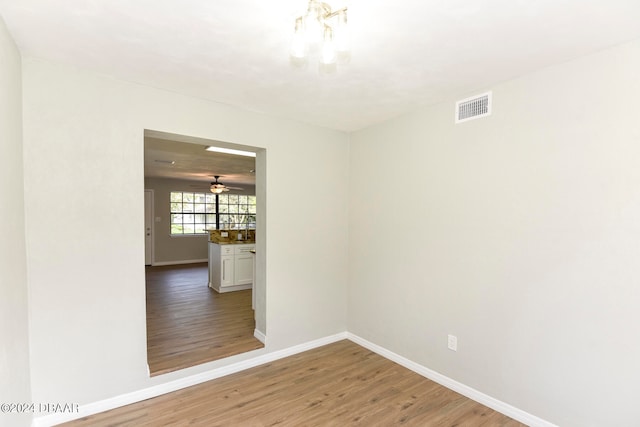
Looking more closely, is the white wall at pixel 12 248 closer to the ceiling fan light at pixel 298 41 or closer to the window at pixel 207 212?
the ceiling fan light at pixel 298 41

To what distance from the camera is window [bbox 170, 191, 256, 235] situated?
8.80m


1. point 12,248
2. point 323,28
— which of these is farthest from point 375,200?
point 12,248

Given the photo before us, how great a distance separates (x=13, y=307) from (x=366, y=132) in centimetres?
311

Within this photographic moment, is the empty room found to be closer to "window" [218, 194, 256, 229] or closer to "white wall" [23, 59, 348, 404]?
"white wall" [23, 59, 348, 404]

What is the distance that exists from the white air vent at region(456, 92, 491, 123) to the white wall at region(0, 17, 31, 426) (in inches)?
A: 114

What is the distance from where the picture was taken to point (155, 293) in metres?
5.42

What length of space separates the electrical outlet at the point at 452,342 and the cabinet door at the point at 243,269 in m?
3.82

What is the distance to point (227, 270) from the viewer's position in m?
5.44

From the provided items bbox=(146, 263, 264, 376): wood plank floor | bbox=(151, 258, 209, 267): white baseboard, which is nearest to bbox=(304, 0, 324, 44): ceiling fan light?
bbox=(146, 263, 264, 376): wood plank floor

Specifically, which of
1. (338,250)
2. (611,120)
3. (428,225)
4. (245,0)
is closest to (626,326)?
(611,120)

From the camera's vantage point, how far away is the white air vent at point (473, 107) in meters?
2.40

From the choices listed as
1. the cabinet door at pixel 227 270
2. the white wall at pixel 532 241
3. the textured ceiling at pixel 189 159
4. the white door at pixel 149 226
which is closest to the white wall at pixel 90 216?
the textured ceiling at pixel 189 159

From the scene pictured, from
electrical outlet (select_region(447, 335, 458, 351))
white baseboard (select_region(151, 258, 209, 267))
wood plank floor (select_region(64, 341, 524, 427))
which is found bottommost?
white baseboard (select_region(151, 258, 209, 267))

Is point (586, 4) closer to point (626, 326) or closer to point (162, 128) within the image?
point (626, 326)
